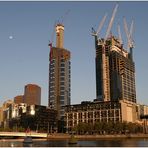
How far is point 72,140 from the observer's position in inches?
5512

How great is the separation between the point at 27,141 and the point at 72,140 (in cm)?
2271

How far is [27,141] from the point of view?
14700 centimetres
